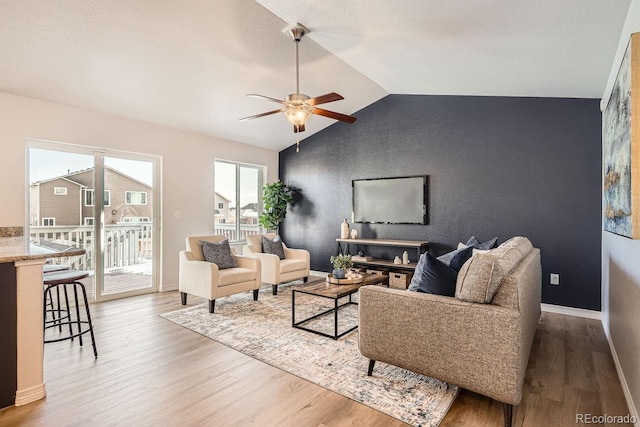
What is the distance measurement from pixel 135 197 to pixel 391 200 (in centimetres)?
380

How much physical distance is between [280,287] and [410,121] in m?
3.23

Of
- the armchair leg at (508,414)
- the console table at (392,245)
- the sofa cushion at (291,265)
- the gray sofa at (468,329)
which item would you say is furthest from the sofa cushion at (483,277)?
the sofa cushion at (291,265)

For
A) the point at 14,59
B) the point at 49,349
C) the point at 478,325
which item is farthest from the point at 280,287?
the point at 14,59

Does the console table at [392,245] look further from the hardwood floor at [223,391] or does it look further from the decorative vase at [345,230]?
the hardwood floor at [223,391]

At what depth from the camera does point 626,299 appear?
229 cm

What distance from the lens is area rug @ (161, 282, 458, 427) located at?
212cm

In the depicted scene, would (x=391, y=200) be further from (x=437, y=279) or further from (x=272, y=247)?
(x=437, y=279)

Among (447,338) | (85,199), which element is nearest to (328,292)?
(447,338)

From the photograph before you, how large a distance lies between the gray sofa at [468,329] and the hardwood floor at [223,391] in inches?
10.8

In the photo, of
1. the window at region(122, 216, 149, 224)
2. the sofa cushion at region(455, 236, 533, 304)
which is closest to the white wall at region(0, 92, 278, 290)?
the window at region(122, 216, 149, 224)

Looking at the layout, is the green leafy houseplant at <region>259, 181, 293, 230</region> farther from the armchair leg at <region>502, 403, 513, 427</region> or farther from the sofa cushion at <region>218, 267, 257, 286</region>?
the armchair leg at <region>502, 403, 513, 427</region>

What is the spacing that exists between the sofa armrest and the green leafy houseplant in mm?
4023

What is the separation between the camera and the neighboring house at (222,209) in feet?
19.4

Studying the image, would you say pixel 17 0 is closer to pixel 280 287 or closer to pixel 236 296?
pixel 236 296
